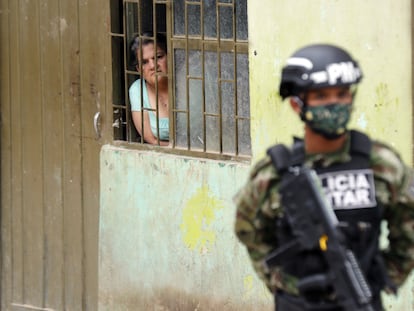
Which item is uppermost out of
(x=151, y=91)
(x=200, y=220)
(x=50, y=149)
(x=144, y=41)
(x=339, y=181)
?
(x=144, y=41)

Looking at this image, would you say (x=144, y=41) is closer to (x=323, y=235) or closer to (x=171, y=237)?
(x=171, y=237)

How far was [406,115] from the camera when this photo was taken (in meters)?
6.12

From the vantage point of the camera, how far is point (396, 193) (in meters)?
4.37

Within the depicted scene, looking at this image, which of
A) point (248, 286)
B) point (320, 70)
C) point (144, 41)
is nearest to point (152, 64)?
point (144, 41)

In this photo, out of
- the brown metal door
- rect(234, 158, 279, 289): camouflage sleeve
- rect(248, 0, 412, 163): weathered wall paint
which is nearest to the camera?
rect(234, 158, 279, 289): camouflage sleeve

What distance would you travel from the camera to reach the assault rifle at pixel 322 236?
4207 mm

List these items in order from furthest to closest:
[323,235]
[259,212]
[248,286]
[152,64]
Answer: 1. [152,64]
2. [248,286]
3. [259,212]
4. [323,235]

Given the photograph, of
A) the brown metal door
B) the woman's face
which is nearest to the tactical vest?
the woman's face

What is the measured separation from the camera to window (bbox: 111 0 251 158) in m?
7.05

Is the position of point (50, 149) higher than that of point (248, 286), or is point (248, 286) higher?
point (50, 149)

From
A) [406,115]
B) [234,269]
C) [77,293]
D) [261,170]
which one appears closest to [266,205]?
[261,170]

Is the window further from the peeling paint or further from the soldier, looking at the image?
the soldier

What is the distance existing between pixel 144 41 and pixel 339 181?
11.1ft

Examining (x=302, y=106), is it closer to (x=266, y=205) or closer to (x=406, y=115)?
(x=266, y=205)
